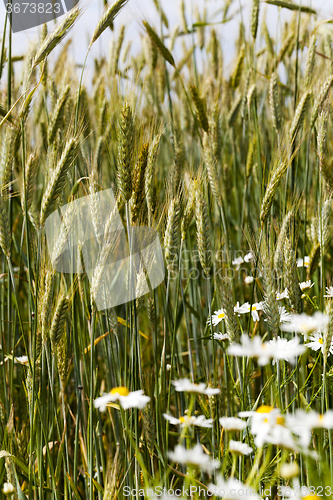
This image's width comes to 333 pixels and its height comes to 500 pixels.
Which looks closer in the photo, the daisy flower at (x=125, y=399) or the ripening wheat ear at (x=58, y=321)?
the daisy flower at (x=125, y=399)

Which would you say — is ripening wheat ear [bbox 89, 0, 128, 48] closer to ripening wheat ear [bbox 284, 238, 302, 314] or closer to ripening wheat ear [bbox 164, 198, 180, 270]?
ripening wheat ear [bbox 164, 198, 180, 270]

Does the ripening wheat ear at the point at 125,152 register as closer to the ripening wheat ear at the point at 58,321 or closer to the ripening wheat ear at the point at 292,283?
the ripening wheat ear at the point at 58,321

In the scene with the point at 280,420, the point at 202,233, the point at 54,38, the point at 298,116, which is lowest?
the point at 280,420

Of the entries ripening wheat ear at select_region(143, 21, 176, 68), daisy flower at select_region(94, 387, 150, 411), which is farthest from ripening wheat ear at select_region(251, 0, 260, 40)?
daisy flower at select_region(94, 387, 150, 411)

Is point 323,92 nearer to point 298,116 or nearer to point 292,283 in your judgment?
point 298,116

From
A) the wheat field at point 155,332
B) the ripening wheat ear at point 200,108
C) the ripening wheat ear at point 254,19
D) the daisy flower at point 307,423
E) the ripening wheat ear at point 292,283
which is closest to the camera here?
the daisy flower at point 307,423

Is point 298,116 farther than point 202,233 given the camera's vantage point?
Yes

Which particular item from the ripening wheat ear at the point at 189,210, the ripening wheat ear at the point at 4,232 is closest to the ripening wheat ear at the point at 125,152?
the ripening wheat ear at the point at 189,210

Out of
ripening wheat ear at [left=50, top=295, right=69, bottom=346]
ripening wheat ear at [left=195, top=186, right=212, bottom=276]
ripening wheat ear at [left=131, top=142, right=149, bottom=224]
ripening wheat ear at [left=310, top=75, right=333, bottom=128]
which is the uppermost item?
ripening wheat ear at [left=310, top=75, right=333, bottom=128]

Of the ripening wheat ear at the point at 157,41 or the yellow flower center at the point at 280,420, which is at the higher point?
the ripening wheat ear at the point at 157,41

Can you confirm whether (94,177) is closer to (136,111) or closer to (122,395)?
(136,111)

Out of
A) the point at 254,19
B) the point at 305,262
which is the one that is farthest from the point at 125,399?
the point at 254,19

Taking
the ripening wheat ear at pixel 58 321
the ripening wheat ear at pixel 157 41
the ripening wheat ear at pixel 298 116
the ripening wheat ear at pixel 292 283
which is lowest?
the ripening wheat ear at pixel 58 321

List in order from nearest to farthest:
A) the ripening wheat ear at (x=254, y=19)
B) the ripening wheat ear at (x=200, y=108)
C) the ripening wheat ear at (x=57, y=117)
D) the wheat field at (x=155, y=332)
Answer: the wheat field at (x=155, y=332), the ripening wheat ear at (x=57, y=117), the ripening wheat ear at (x=200, y=108), the ripening wheat ear at (x=254, y=19)
